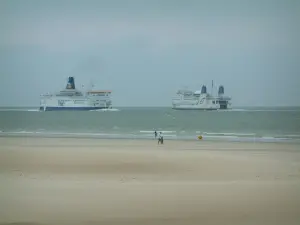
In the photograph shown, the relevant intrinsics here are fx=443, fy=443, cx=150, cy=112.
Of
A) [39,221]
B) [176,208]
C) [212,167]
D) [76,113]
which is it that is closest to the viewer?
[39,221]

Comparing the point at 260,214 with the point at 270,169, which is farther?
the point at 270,169

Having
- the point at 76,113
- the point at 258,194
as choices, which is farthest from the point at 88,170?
the point at 76,113

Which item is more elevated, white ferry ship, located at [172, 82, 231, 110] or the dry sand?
white ferry ship, located at [172, 82, 231, 110]

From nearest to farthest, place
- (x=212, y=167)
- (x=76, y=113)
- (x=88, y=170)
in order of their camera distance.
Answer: (x=88, y=170), (x=212, y=167), (x=76, y=113)

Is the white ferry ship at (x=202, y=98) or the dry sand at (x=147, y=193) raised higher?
the white ferry ship at (x=202, y=98)

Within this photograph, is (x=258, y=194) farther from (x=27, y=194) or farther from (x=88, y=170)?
(x=88, y=170)

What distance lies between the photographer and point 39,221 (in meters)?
1.83

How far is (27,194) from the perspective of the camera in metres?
2.01

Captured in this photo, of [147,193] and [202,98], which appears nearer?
[147,193]

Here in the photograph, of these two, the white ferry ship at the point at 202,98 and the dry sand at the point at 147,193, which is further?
the white ferry ship at the point at 202,98

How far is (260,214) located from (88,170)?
1473 millimetres

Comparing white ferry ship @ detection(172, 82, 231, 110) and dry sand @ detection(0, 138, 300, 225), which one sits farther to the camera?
white ferry ship @ detection(172, 82, 231, 110)

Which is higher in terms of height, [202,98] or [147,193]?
[202,98]

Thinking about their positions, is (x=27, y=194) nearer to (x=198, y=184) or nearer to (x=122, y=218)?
(x=122, y=218)
